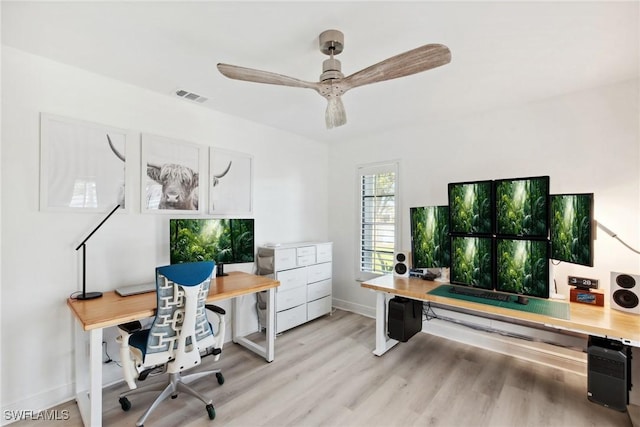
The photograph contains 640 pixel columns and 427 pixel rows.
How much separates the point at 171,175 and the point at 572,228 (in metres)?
3.49

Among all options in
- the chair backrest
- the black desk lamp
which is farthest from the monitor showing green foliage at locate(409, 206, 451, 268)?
the black desk lamp

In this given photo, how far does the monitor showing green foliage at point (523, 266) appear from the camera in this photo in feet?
7.38

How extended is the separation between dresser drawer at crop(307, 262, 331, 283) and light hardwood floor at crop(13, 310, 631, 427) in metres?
0.88

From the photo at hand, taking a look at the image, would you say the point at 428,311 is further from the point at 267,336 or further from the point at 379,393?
the point at 267,336

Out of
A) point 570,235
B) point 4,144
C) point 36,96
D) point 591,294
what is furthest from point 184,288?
point 591,294

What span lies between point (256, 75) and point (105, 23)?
3.19 feet

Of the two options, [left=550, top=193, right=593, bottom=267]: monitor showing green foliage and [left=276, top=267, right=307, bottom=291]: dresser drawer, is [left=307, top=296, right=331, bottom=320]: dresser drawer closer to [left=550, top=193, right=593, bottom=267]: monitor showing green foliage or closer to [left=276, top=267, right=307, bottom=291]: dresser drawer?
[left=276, top=267, right=307, bottom=291]: dresser drawer

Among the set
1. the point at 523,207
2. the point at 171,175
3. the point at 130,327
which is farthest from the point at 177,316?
the point at 523,207

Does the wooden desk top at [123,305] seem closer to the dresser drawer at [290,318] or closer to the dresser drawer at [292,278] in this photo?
the dresser drawer at [292,278]

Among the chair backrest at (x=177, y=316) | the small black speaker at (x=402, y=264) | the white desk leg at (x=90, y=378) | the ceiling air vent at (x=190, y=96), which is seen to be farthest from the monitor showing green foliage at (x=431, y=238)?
the white desk leg at (x=90, y=378)

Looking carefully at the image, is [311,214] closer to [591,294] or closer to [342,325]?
[342,325]

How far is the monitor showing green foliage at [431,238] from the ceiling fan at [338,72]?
4.91 feet

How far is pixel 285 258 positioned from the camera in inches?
134

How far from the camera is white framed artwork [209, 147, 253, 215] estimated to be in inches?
122
